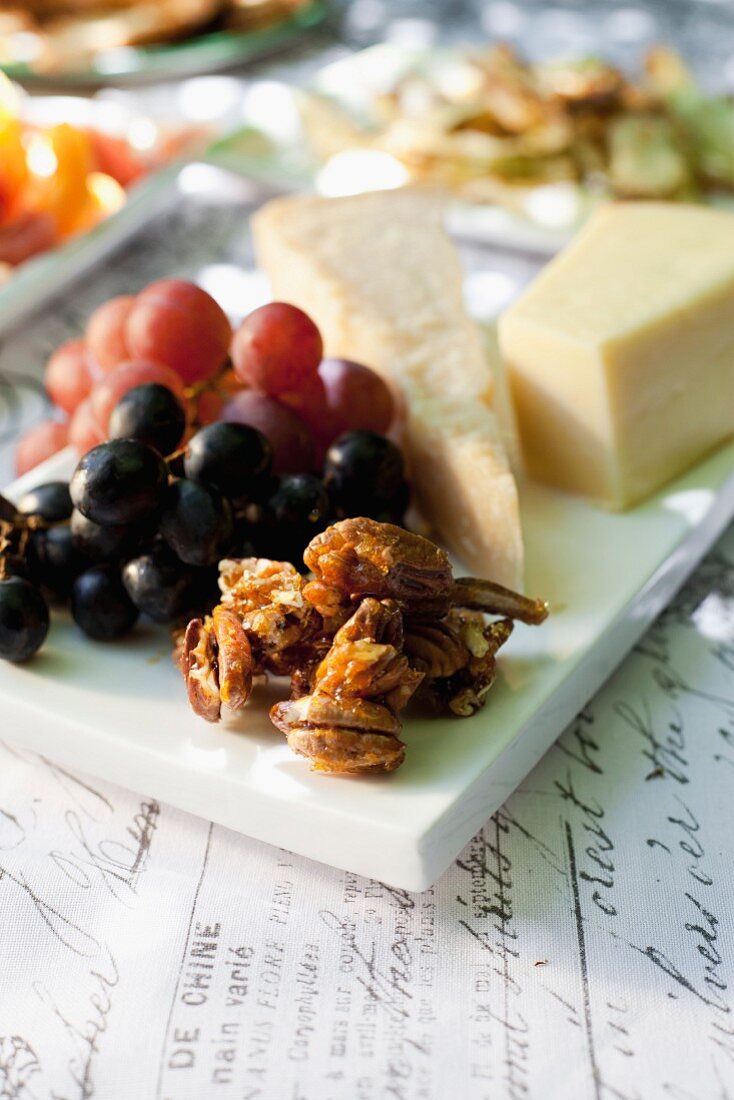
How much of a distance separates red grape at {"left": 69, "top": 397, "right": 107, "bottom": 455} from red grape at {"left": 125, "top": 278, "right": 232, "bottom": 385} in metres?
0.07

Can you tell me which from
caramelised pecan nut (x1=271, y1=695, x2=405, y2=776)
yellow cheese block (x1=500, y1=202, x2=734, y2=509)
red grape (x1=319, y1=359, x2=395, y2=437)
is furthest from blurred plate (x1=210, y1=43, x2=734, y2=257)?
caramelised pecan nut (x1=271, y1=695, x2=405, y2=776)

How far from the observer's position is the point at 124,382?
3.10ft

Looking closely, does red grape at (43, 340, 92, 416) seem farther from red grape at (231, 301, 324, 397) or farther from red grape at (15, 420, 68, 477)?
red grape at (231, 301, 324, 397)

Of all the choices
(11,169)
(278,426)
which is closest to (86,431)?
(278,426)

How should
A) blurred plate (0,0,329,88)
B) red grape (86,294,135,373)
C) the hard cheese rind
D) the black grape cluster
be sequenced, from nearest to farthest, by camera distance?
the black grape cluster, the hard cheese rind, red grape (86,294,135,373), blurred plate (0,0,329,88)

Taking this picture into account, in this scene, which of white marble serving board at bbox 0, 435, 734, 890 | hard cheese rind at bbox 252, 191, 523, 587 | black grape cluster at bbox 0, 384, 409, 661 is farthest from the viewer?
hard cheese rind at bbox 252, 191, 523, 587

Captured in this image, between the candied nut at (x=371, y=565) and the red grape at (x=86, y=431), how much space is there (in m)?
0.31

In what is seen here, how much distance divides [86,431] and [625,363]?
0.49 metres

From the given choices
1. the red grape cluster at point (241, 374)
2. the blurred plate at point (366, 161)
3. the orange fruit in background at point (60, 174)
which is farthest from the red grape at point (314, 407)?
the orange fruit in background at point (60, 174)

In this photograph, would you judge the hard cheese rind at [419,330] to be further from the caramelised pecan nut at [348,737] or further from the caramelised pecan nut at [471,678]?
the caramelised pecan nut at [348,737]

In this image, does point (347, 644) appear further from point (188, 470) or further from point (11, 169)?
point (11, 169)

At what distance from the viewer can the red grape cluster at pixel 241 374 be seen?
947mm

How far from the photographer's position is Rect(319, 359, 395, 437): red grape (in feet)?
3.24

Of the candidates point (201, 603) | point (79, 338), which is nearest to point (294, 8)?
point (79, 338)
